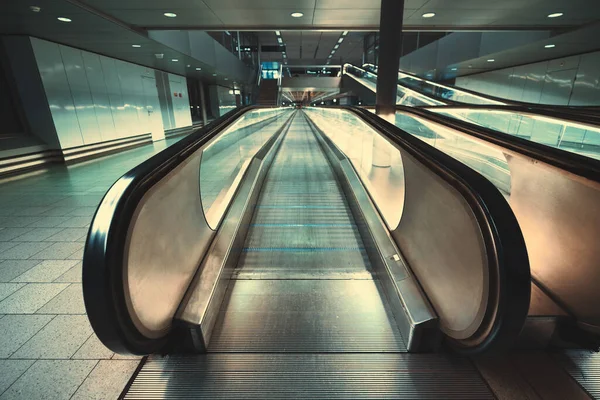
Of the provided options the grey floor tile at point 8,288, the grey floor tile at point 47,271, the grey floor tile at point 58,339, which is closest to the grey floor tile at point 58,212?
the grey floor tile at point 47,271

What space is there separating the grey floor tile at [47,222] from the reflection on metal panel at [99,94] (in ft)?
20.6

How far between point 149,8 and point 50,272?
5.59m

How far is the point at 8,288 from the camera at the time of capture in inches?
88.6

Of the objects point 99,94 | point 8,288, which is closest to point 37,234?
point 8,288

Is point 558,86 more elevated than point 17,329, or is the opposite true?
point 558,86

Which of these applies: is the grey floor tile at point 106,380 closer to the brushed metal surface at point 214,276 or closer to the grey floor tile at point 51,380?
the grey floor tile at point 51,380

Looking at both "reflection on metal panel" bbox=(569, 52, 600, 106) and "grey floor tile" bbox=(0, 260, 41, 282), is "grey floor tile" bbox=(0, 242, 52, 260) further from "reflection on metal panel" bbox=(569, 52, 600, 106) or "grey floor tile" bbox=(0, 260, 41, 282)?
"reflection on metal panel" bbox=(569, 52, 600, 106)

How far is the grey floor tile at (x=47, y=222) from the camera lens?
3510 mm

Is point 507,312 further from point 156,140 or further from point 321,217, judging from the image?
point 156,140

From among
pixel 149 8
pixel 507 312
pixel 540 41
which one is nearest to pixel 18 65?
pixel 149 8

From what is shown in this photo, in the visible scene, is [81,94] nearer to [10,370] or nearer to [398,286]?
[10,370]

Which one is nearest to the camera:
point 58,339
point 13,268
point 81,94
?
point 58,339

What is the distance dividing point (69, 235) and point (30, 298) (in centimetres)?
129

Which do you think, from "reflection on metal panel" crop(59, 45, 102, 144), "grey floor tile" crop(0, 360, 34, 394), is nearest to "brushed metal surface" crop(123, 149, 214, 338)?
"grey floor tile" crop(0, 360, 34, 394)
